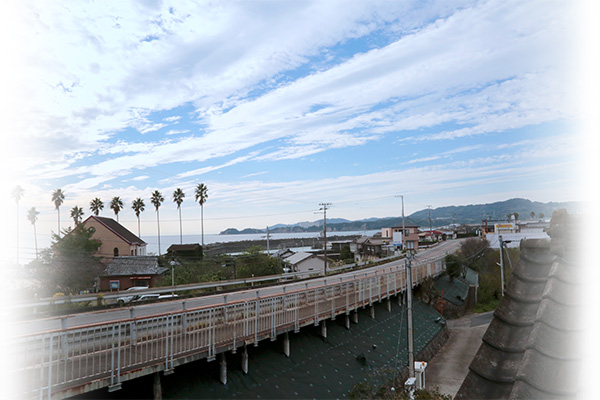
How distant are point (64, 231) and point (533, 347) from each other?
212 ft

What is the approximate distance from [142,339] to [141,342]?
0.54 meters

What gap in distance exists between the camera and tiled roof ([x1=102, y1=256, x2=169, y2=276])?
163 feet

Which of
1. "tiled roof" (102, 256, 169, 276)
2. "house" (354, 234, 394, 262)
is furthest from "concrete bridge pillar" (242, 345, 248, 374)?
"house" (354, 234, 394, 262)

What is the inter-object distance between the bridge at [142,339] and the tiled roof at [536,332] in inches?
332

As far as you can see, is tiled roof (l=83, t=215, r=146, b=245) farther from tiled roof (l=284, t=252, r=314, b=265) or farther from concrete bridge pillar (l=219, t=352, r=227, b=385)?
concrete bridge pillar (l=219, t=352, r=227, b=385)

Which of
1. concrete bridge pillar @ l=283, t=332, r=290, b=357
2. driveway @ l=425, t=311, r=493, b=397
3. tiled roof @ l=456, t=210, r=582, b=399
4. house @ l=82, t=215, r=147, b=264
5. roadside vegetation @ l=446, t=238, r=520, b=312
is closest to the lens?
tiled roof @ l=456, t=210, r=582, b=399

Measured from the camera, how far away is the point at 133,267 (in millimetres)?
50969

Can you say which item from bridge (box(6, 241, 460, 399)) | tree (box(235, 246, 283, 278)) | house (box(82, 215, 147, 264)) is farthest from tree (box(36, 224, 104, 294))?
bridge (box(6, 241, 460, 399))

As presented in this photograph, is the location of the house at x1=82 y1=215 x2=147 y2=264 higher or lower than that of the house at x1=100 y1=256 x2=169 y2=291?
higher

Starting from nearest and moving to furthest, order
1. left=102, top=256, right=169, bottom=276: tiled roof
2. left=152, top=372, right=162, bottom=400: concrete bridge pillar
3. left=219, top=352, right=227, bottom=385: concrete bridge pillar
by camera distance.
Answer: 1. left=152, top=372, right=162, bottom=400: concrete bridge pillar
2. left=219, top=352, right=227, bottom=385: concrete bridge pillar
3. left=102, top=256, right=169, bottom=276: tiled roof

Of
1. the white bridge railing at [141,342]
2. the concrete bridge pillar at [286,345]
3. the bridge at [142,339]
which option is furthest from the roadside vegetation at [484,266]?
the white bridge railing at [141,342]

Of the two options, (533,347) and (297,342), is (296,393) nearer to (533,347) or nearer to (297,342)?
(297,342)

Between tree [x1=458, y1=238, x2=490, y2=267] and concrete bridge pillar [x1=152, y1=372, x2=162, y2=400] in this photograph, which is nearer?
concrete bridge pillar [x1=152, y1=372, x2=162, y2=400]

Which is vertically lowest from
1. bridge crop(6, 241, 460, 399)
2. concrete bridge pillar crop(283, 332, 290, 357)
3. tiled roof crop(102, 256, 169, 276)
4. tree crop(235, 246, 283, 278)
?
tree crop(235, 246, 283, 278)
